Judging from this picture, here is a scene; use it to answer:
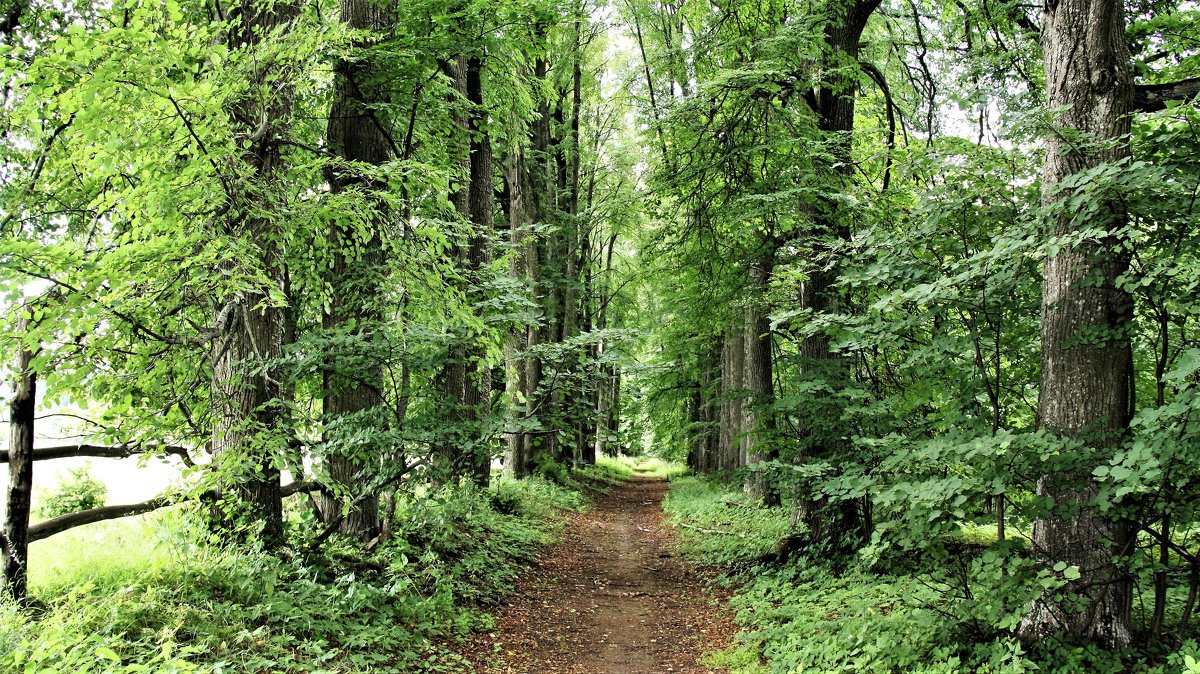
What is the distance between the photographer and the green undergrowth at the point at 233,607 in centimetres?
367

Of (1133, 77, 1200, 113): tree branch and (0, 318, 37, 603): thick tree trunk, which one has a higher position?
(1133, 77, 1200, 113): tree branch

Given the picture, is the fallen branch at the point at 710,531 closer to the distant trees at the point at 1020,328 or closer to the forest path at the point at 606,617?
the forest path at the point at 606,617

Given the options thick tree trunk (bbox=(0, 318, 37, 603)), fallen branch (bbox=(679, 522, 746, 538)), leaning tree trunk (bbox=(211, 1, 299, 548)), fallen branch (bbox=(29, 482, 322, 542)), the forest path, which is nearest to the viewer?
thick tree trunk (bbox=(0, 318, 37, 603))

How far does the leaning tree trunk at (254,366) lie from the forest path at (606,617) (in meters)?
2.47

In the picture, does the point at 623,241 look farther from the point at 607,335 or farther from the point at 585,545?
the point at 607,335

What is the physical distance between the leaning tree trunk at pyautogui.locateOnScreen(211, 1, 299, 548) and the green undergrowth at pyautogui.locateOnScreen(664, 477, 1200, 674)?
4346mm

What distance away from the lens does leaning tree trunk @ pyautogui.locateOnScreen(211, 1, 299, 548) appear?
511cm

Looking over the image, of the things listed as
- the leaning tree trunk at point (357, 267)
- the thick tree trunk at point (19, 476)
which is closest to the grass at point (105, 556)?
the thick tree trunk at point (19, 476)

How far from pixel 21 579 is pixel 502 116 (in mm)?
7526

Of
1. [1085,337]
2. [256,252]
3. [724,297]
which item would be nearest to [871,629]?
[1085,337]

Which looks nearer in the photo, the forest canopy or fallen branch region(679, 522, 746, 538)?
the forest canopy

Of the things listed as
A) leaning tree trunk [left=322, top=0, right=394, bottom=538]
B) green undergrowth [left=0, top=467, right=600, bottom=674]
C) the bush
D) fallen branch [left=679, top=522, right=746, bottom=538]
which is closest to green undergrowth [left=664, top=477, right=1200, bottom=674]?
fallen branch [left=679, top=522, right=746, bottom=538]

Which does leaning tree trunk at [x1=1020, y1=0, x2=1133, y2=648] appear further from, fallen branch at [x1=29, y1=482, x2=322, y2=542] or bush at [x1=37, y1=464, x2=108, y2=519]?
bush at [x1=37, y1=464, x2=108, y2=519]

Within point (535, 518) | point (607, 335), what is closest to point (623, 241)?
point (535, 518)
